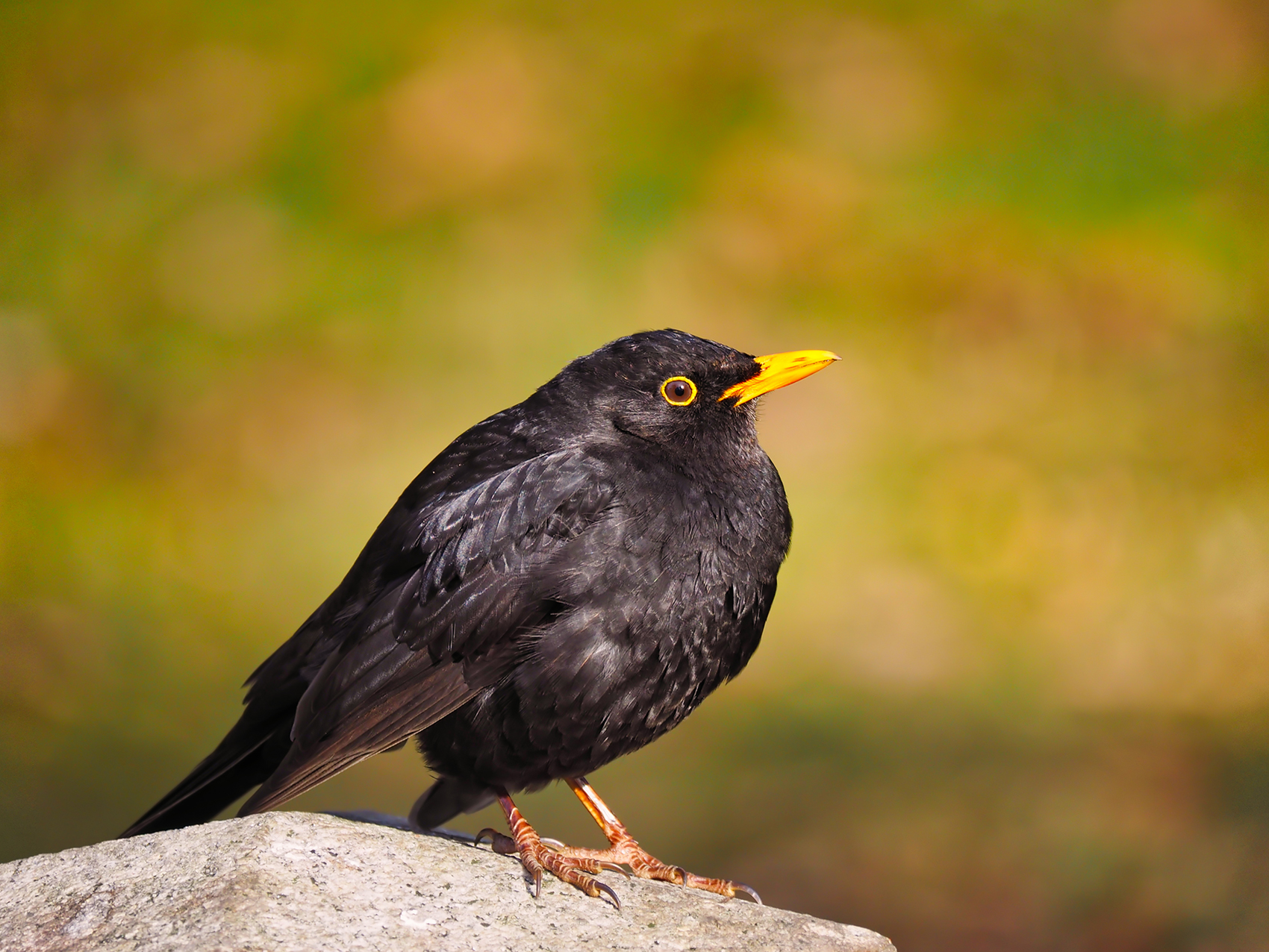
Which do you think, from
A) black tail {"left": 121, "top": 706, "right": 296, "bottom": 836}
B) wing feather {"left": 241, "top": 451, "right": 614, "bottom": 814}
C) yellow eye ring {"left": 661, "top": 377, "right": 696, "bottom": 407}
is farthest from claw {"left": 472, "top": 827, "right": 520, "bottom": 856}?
yellow eye ring {"left": 661, "top": 377, "right": 696, "bottom": 407}

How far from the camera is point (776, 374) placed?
413 centimetres

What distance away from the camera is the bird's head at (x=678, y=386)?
4.05 m

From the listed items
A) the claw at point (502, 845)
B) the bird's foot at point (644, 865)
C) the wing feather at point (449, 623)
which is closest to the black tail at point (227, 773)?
the wing feather at point (449, 623)

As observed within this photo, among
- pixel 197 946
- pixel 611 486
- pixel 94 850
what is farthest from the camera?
pixel 611 486

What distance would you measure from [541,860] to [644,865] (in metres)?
0.46

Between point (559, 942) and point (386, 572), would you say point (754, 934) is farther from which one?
point (386, 572)

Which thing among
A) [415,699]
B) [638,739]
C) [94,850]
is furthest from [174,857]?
[638,739]

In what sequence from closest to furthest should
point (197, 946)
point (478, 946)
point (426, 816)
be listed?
point (197, 946) < point (478, 946) < point (426, 816)

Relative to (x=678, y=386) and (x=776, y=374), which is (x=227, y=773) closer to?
(x=678, y=386)

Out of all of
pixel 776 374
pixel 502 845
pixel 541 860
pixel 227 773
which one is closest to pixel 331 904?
pixel 541 860

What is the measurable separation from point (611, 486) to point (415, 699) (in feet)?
3.03

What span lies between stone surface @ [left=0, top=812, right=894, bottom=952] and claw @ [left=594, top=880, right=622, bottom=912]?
2cm

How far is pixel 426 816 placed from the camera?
14.0ft

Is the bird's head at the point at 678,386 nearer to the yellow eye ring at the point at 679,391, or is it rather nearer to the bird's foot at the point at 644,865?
the yellow eye ring at the point at 679,391
